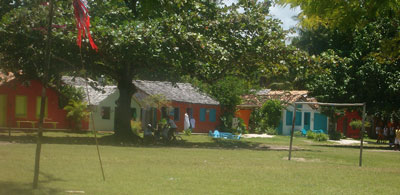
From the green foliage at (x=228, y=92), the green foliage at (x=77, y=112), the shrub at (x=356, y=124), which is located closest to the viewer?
the green foliage at (x=77, y=112)

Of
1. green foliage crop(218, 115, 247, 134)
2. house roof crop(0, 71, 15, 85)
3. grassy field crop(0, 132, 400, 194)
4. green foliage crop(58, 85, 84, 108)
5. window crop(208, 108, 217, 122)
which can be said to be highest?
house roof crop(0, 71, 15, 85)

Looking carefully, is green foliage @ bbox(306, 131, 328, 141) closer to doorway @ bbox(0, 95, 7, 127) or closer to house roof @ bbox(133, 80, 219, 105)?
house roof @ bbox(133, 80, 219, 105)

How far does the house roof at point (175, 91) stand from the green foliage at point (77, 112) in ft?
22.9

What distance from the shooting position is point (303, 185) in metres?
12.5

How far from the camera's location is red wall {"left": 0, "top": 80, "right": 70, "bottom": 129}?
3416 cm

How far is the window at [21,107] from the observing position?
34594mm

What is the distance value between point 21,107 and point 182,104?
602 inches

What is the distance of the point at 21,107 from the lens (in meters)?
34.9

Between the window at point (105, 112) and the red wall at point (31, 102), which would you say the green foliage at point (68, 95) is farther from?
the window at point (105, 112)

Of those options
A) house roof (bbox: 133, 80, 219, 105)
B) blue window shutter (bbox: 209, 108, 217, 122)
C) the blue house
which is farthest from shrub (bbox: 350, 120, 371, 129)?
house roof (bbox: 133, 80, 219, 105)

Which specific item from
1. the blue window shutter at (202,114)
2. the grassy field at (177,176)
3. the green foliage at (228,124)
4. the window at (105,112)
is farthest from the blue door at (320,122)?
the grassy field at (177,176)

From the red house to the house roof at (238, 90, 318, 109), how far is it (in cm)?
387

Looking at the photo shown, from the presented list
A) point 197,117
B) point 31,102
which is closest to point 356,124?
point 197,117

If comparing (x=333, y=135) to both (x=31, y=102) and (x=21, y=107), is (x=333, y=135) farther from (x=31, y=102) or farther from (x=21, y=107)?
(x=21, y=107)
